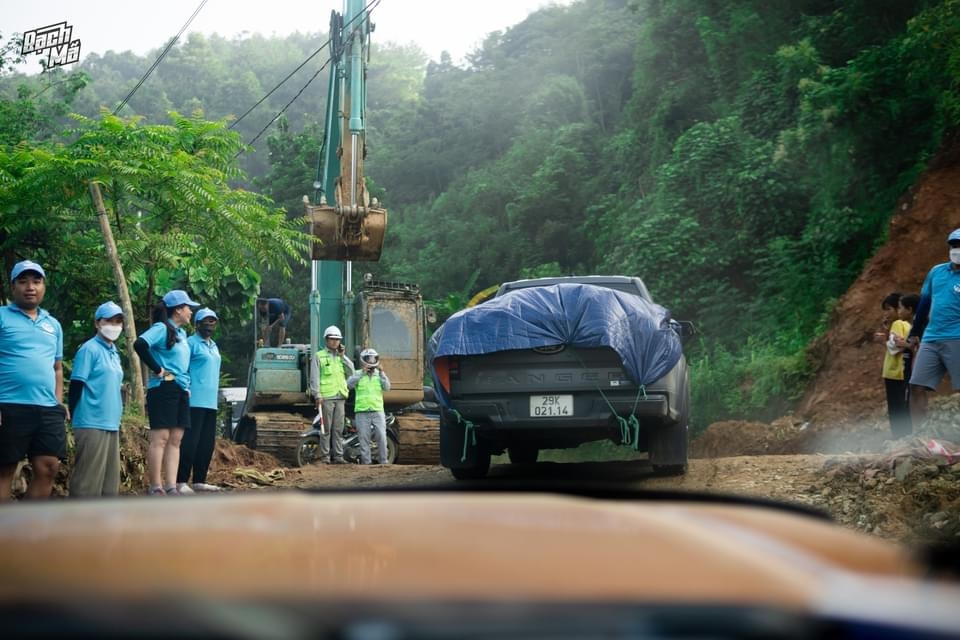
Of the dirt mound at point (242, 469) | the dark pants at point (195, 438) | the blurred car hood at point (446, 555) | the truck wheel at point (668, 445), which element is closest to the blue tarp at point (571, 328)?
the truck wheel at point (668, 445)

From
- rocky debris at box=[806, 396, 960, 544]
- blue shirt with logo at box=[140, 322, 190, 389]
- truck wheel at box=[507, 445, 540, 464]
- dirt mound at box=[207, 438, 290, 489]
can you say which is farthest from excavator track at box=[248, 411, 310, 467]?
rocky debris at box=[806, 396, 960, 544]

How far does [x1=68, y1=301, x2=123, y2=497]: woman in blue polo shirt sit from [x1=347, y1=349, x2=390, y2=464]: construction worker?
24.3 feet

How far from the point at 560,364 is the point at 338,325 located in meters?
12.4

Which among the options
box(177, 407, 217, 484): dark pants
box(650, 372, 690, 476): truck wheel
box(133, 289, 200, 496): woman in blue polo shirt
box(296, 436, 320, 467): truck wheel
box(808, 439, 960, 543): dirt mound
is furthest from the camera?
box(296, 436, 320, 467): truck wheel

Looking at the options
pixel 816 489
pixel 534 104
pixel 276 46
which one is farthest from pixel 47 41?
pixel 276 46

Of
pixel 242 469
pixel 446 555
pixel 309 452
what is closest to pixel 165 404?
pixel 242 469

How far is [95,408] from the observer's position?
825 cm

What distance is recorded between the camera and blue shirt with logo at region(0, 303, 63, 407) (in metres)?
7.53

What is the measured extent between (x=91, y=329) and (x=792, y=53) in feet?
50.1

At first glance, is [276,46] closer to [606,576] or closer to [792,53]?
[792,53]

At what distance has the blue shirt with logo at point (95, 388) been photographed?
324 inches

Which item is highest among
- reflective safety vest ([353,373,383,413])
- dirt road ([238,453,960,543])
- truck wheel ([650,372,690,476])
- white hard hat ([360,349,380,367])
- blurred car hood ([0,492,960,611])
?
white hard hat ([360,349,380,367])

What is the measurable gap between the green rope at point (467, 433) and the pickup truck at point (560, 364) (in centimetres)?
2

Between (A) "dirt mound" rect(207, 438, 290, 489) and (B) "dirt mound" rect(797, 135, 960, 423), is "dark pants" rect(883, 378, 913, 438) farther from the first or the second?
(A) "dirt mound" rect(207, 438, 290, 489)
